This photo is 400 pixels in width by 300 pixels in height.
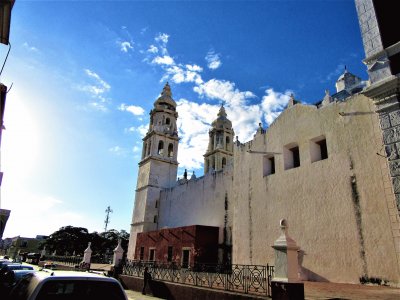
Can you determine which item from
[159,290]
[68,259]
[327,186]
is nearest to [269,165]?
[327,186]

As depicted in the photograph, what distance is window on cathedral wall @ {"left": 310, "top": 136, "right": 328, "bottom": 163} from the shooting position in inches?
548

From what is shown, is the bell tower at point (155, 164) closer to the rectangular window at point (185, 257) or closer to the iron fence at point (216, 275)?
the rectangular window at point (185, 257)

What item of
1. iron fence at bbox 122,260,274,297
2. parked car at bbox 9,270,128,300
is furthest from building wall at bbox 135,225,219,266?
parked car at bbox 9,270,128,300

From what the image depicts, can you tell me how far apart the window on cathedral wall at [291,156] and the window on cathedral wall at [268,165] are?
1.04 m

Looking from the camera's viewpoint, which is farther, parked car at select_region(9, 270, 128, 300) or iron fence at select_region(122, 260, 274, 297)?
iron fence at select_region(122, 260, 274, 297)

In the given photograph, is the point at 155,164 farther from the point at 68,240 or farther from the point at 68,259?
the point at 68,240

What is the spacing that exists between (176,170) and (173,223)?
638 cm

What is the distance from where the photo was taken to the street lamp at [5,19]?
6.03 m

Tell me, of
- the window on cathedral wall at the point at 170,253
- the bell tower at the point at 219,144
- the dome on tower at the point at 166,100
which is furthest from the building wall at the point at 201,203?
the dome on tower at the point at 166,100

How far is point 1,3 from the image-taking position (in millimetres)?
6012

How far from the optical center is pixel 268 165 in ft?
54.2

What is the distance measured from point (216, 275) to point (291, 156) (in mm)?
7651

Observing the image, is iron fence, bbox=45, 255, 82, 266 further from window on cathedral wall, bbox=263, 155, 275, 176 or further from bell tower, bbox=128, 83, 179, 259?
window on cathedral wall, bbox=263, 155, 275, 176

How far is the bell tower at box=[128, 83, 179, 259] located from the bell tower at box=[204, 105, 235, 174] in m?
5.77
